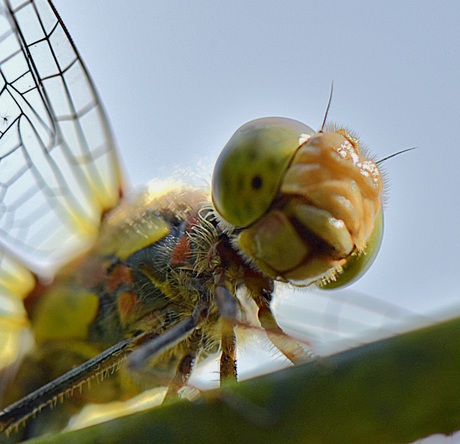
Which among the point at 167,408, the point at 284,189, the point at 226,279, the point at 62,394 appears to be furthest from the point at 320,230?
the point at 167,408

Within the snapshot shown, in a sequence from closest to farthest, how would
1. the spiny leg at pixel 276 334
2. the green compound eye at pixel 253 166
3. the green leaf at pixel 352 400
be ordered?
the green leaf at pixel 352 400 < the spiny leg at pixel 276 334 < the green compound eye at pixel 253 166

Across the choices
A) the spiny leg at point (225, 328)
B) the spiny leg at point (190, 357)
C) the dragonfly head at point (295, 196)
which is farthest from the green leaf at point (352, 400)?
the spiny leg at point (190, 357)

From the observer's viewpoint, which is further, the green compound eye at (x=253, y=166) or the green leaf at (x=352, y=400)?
the green compound eye at (x=253, y=166)

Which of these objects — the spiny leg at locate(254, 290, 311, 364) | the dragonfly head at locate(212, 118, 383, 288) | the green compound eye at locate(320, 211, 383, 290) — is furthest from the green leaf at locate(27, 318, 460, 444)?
the green compound eye at locate(320, 211, 383, 290)

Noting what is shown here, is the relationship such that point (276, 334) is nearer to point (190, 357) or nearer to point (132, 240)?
point (190, 357)

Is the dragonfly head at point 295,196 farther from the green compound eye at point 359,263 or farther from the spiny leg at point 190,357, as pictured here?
the spiny leg at point 190,357

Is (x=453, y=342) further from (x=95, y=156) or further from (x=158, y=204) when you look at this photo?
(x=95, y=156)

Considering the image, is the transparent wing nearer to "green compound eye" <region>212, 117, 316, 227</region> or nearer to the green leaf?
"green compound eye" <region>212, 117, 316, 227</region>

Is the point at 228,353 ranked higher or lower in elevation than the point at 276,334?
lower

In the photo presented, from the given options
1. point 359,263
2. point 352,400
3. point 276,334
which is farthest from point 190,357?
point 352,400
